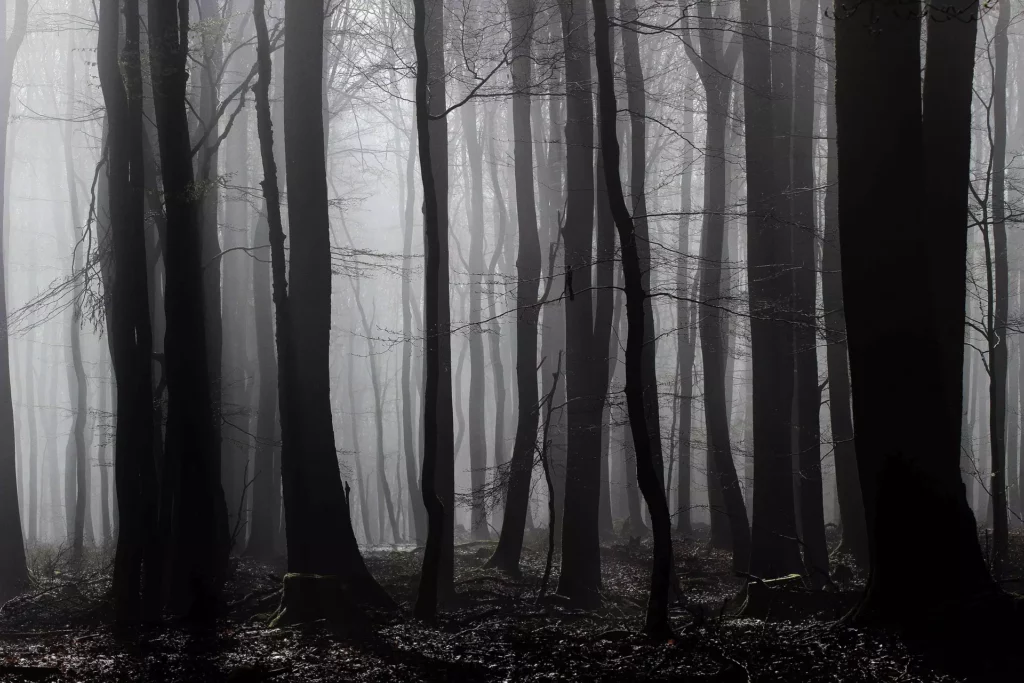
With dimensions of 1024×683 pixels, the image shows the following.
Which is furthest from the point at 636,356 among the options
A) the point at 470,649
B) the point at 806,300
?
the point at 806,300

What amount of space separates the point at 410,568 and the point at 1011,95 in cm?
2502

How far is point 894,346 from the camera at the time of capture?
6.47 m

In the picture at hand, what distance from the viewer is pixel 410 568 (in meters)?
14.5

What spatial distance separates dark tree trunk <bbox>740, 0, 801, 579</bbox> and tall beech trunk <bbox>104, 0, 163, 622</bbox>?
7015 millimetres

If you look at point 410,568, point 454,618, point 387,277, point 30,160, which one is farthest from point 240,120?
point 387,277

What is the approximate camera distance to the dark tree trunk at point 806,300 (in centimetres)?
1157

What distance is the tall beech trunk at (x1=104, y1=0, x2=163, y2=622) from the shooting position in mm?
9391

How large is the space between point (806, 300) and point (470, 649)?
6.89m

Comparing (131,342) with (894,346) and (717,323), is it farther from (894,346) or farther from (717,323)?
(717,323)

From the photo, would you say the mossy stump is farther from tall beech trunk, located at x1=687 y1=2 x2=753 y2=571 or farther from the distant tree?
tall beech trunk, located at x1=687 y1=2 x2=753 y2=571

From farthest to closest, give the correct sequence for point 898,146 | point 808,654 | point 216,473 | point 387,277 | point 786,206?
point 387,277 → point 786,206 → point 216,473 → point 898,146 → point 808,654

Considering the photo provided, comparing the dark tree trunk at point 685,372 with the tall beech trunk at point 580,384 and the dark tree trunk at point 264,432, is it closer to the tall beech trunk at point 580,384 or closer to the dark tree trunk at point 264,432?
the tall beech trunk at point 580,384

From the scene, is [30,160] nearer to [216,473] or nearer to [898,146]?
[216,473]

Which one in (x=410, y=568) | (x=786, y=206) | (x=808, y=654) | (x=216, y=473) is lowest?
(x=410, y=568)
